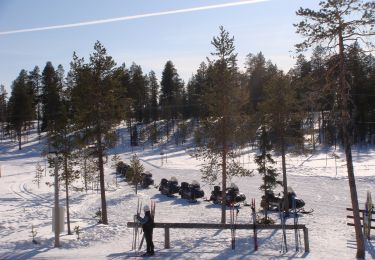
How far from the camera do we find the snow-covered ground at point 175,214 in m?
14.8

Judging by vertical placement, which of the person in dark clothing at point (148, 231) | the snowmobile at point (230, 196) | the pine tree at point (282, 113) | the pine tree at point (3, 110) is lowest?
the snowmobile at point (230, 196)

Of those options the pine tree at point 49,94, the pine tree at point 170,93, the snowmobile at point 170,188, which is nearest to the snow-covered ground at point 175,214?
the snowmobile at point 170,188

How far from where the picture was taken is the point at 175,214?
3080 centimetres

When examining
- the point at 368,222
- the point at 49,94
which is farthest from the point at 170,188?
the point at 49,94

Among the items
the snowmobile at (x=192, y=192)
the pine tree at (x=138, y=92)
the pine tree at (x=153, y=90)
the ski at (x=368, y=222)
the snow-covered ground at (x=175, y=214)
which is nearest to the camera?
the snow-covered ground at (x=175, y=214)

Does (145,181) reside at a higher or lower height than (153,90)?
lower

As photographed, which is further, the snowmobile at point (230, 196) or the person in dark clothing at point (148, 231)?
the snowmobile at point (230, 196)

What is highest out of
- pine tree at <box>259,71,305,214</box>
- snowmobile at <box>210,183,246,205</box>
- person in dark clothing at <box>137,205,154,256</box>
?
Answer: pine tree at <box>259,71,305,214</box>

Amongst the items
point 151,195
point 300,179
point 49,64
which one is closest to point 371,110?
point 300,179

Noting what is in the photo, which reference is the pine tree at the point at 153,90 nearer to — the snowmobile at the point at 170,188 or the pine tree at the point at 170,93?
the pine tree at the point at 170,93

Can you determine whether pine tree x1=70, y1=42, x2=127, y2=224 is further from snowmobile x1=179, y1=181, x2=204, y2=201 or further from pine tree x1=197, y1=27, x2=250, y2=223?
snowmobile x1=179, y1=181, x2=204, y2=201

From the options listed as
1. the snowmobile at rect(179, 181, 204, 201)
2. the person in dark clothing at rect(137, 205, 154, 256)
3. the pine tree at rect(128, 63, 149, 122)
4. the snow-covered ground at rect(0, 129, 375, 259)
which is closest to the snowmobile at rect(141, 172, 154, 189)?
the snow-covered ground at rect(0, 129, 375, 259)

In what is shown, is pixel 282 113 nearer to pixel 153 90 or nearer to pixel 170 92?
pixel 170 92

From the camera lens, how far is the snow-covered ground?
1480 centimetres
